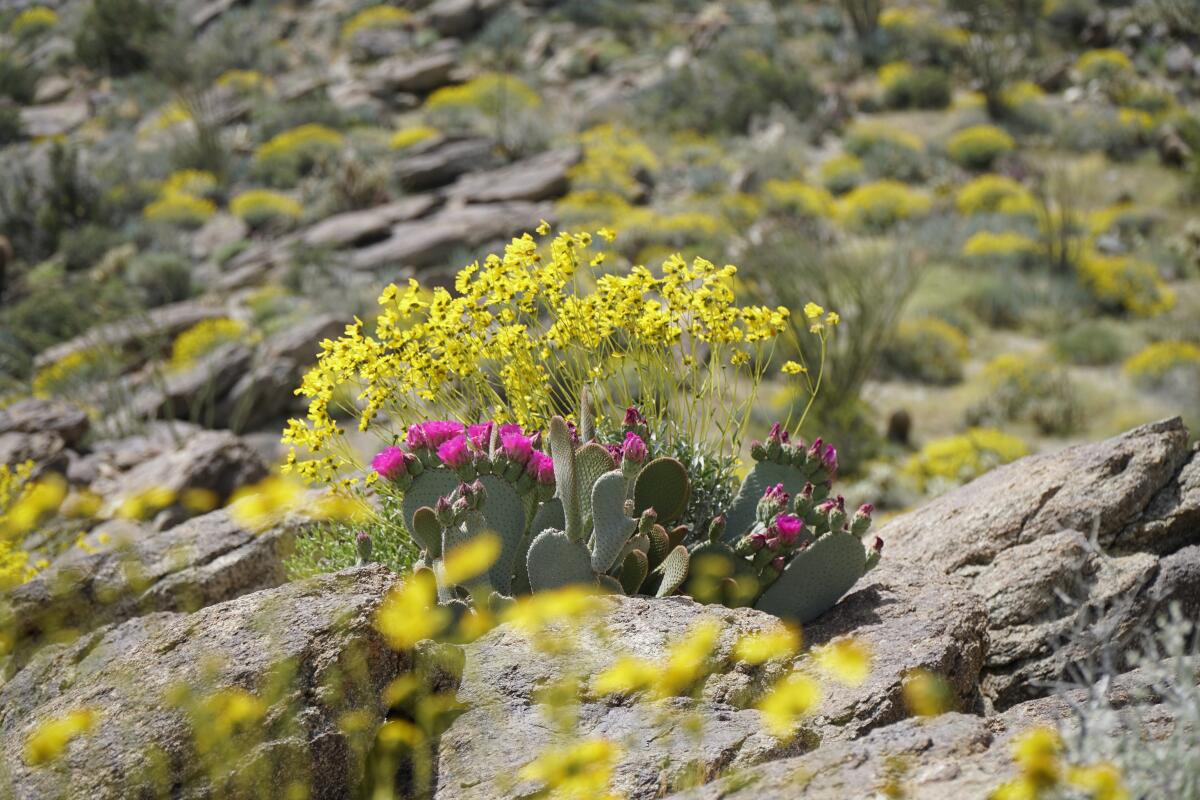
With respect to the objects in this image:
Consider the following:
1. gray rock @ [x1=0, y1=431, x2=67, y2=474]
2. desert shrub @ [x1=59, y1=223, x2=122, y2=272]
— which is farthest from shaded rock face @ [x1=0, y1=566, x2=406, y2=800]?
desert shrub @ [x1=59, y1=223, x2=122, y2=272]

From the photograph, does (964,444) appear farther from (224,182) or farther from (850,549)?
(224,182)

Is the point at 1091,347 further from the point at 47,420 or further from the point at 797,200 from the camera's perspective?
the point at 47,420

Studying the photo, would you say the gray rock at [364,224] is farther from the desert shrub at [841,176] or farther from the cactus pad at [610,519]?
the cactus pad at [610,519]

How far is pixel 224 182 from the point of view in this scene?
20484mm

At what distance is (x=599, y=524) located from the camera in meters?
3.33

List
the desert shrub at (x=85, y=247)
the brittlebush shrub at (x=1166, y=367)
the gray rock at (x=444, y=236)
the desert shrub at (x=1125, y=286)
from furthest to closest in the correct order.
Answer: the desert shrub at (x=85, y=247) < the gray rock at (x=444, y=236) < the desert shrub at (x=1125, y=286) < the brittlebush shrub at (x=1166, y=367)

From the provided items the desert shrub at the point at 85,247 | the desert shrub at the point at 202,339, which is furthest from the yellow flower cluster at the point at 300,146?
the desert shrub at the point at 202,339

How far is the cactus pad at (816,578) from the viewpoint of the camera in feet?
11.4

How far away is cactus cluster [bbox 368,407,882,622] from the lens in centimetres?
332

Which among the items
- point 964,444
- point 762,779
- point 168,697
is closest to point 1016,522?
point 762,779

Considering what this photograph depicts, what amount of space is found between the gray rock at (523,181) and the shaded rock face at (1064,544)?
13.1 m

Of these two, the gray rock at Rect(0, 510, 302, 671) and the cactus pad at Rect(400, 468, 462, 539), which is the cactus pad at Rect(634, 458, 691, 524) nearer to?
the cactus pad at Rect(400, 468, 462, 539)

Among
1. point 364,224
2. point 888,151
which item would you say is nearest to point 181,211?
point 364,224

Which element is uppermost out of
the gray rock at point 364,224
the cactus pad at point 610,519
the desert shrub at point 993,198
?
the cactus pad at point 610,519
